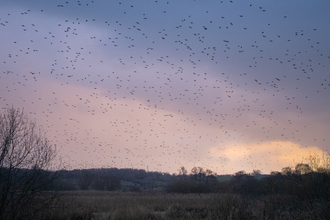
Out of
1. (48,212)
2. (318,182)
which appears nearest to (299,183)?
(318,182)

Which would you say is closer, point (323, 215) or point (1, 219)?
point (323, 215)

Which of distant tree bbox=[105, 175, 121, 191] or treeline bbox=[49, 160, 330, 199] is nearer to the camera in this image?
treeline bbox=[49, 160, 330, 199]

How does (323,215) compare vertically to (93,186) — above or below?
above

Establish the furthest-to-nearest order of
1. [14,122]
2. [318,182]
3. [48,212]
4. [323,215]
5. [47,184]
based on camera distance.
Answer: [318,182]
[48,212]
[47,184]
[14,122]
[323,215]

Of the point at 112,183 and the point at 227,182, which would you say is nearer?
the point at 227,182

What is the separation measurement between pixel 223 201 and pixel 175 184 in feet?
175

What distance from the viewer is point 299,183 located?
23469mm

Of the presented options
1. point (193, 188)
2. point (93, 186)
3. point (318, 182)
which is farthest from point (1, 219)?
point (93, 186)

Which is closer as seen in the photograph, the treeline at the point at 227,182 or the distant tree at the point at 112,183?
the treeline at the point at 227,182

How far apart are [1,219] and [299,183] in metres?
24.3

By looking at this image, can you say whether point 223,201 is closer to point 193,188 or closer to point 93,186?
point 193,188

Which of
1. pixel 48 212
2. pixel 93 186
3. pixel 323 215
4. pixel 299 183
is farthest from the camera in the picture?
pixel 93 186

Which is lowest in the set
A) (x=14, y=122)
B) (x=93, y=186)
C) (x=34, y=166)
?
(x=93, y=186)

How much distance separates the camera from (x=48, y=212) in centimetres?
1532
